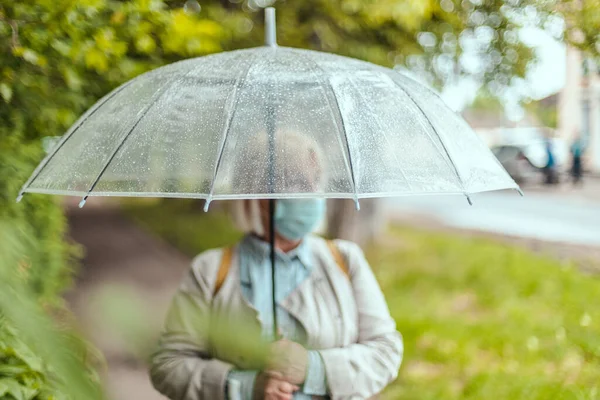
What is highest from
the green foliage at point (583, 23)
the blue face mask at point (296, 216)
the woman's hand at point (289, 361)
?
the green foliage at point (583, 23)

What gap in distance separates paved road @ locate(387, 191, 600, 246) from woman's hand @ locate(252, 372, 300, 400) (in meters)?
12.3

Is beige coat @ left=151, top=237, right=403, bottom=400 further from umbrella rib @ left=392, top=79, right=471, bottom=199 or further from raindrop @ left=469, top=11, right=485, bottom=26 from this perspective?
raindrop @ left=469, top=11, right=485, bottom=26

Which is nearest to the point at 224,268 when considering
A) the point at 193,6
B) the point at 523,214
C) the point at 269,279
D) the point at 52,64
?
the point at 269,279

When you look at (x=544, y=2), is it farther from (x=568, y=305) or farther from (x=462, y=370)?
(x=568, y=305)

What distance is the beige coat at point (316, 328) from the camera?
2.66 metres

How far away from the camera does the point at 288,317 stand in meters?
2.78

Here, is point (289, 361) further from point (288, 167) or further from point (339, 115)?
point (339, 115)

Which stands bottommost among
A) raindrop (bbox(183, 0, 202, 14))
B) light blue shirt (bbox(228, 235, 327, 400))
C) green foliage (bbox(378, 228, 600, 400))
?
green foliage (bbox(378, 228, 600, 400))

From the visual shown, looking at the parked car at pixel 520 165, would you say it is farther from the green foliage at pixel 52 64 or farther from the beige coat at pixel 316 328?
the beige coat at pixel 316 328

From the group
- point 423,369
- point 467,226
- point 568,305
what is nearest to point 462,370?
point 423,369

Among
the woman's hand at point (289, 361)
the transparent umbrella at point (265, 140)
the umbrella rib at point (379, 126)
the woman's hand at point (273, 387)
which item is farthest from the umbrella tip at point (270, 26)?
the woman's hand at point (273, 387)

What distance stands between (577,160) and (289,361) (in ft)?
85.5

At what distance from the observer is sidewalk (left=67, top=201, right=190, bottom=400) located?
4.78 feet

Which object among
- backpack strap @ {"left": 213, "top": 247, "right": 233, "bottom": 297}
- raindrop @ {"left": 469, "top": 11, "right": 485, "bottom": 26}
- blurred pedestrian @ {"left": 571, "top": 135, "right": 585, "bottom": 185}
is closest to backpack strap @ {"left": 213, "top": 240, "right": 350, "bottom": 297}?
backpack strap @ {"left": 213, "top": 247, "right": 233, "bottom": 297}
